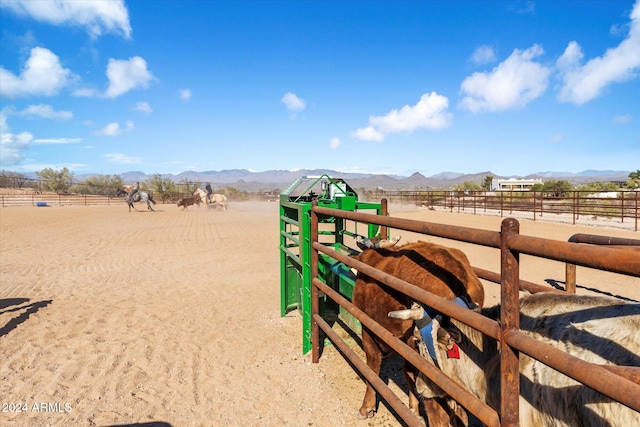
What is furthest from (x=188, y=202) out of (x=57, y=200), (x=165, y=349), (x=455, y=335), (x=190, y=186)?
(x=455, y=335)

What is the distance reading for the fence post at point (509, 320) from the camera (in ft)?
4.23

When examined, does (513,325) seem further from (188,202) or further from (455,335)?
(188,202)

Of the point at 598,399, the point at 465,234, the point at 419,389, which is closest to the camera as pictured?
the point at 598,399

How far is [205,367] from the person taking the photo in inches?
153

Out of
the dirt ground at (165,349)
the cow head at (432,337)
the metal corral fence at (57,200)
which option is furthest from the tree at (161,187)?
the cow head at (432,337)

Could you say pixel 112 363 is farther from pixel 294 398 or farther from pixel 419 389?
pixel 419 389

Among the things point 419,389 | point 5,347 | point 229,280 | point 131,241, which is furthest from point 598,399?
point 131,241

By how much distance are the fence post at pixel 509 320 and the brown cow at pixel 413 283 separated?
3.11ft

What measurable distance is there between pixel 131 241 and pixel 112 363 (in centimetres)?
974

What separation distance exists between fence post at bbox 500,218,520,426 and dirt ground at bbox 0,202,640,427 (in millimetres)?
1926

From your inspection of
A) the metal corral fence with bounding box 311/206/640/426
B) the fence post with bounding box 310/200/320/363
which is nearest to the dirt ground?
the fence post with bounding box 310/200/320/363

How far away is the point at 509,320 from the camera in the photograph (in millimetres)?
1293

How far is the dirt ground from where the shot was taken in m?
3.15

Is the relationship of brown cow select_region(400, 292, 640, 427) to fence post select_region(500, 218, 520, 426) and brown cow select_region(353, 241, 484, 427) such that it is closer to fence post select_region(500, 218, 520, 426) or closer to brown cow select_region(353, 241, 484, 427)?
fence post select_region(500, 218, 520, 426)
